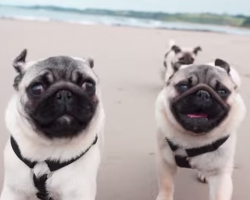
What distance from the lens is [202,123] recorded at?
2.76 m

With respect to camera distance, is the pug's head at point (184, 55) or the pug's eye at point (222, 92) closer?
the pug's eye at point (222, 92)

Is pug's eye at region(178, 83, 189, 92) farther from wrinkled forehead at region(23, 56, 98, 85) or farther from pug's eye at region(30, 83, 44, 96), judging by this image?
pug's eye at region(30, 83, 44, 96)

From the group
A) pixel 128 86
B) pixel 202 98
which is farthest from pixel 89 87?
pixel 128 86

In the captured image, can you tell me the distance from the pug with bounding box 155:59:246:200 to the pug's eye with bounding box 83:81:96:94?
555 millimetres

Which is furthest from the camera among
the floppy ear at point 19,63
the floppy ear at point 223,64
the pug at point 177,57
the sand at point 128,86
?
the pug at point 177,57

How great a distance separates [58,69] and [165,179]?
103 cm

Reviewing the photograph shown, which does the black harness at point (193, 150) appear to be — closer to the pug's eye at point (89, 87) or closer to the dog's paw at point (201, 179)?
the dog's paw at point (201, 179)

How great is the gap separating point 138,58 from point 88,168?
196 inches

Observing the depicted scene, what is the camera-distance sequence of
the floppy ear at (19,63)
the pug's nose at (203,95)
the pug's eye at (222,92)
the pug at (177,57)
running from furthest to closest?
the pug at (177,57)
the pug's eye at (222,92)
the pug's nose at (203,95)
the floppy ear at (19,63)

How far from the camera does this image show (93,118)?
8.12 feet

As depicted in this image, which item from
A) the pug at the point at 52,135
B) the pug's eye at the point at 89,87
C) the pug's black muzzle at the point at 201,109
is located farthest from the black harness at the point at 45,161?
the pug's black muzzle at the point at 201,109

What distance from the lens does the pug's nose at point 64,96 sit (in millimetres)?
2336

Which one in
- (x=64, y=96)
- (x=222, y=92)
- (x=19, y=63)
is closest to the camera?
(x=64, y=96)

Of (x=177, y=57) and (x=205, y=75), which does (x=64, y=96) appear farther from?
(x=177, y=57)
